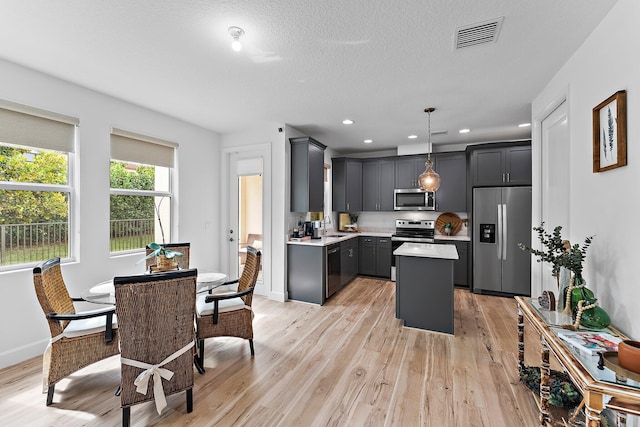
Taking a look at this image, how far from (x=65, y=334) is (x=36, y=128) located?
202 cm

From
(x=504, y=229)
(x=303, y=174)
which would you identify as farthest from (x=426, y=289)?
(x=303, y=174)

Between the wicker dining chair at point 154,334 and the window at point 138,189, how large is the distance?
1.77 metres

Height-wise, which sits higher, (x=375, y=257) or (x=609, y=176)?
(x=609, y=176)

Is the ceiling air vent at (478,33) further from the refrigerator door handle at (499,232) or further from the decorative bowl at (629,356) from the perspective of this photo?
the refrigerator door handle at (499,232)

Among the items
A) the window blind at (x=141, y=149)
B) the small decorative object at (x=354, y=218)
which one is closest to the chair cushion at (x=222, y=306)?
the window blind at (x=141, y=149)

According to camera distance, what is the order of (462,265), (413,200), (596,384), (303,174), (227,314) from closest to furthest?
(596,384) → (227,314) → (303,174) → (462,265) → (413,200)

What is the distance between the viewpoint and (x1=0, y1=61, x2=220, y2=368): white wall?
100.0 inches

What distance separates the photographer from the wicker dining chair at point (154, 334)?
1679 millimetres

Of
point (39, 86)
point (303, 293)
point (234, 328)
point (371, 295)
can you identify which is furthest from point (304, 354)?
point (39, 86)

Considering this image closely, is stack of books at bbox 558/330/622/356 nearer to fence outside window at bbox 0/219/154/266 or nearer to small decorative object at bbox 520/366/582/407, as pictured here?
small decorative object at bbox 520/366/582/407

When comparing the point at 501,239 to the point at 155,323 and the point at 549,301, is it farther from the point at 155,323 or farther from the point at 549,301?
the point at 155,323

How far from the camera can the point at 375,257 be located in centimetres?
575

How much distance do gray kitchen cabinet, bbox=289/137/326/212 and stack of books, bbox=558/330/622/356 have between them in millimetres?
3296

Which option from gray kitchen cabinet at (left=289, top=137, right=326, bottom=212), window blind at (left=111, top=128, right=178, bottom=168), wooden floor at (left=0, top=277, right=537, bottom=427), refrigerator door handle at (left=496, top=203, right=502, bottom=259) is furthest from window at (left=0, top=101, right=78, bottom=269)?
A: refrigerator door handle at (left=496, top=203, right=502, bottom=259)
